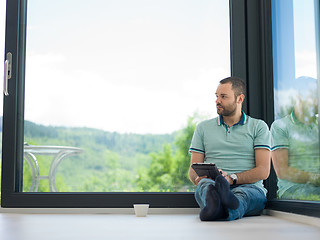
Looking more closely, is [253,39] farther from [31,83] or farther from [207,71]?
[31,83]

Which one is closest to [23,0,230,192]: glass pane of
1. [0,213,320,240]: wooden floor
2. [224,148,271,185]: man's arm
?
[224,148,271,185]: man's arm

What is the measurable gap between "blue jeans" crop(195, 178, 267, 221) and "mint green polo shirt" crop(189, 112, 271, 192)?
11 centimetres

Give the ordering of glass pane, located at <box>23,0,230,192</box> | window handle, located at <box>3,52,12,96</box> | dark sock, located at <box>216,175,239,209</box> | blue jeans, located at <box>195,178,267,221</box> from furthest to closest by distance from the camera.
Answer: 1. glass pane, located at <box>23,0,230,192</box>
2. window handle, located at <box>3,52,12,96</box>
3. blue jeans, located at <box>195,178,267,221</box>
4. dark sock, located at <box>216,175,239,209</box>

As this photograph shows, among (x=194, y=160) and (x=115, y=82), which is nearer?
(x=194, y=160)

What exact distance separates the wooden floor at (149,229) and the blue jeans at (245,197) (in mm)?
80

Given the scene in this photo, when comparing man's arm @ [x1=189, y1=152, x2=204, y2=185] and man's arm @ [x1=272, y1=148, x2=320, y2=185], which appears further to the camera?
man's arm @ [x1=189, y1=152, x2=204, y2=185]

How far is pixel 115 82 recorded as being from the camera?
383 cm

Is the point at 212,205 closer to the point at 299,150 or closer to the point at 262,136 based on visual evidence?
the point at 299,150

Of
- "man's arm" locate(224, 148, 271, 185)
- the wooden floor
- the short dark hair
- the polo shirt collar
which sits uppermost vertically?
the short dark hair

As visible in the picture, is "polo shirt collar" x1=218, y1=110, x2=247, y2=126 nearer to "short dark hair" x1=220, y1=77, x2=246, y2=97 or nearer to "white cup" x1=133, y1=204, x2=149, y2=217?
"short dark hair" x1=220, y1=77, x2=246, y2=97

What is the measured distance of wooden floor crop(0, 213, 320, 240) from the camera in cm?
204

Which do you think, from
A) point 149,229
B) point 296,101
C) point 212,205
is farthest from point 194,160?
point 149,229

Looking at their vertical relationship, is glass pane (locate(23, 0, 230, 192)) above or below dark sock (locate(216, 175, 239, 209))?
above

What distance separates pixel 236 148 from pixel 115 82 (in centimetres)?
119
